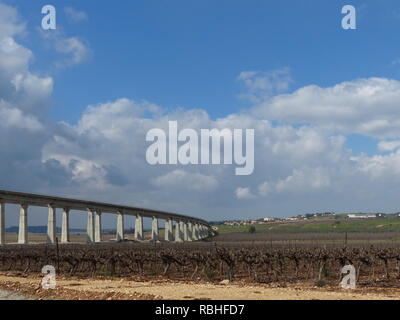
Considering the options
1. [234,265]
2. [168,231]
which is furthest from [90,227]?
[234,265]

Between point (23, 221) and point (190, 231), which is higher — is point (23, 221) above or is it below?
above

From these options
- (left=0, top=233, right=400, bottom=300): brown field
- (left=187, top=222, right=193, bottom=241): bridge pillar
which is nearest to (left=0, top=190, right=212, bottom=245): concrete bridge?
(left=187, top=222, right=193, bottom=241): bridge pillar

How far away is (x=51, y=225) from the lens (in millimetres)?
91562

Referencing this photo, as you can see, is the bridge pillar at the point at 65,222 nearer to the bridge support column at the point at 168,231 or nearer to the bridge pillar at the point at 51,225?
the bridge pillar at the point at 51,225

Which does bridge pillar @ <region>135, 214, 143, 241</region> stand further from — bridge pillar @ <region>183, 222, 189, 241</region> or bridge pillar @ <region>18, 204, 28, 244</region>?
bridge pillar @ <region>18, 204, 28, 244</region>

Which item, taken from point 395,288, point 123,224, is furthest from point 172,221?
point 395,288

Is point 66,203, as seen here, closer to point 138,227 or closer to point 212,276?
point 138,227

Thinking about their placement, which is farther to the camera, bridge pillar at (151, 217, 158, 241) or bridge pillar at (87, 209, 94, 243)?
bridge pillar at (151, 217, 158, 241)

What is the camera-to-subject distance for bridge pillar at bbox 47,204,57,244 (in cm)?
9077

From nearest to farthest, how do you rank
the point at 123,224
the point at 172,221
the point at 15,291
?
the point at 15,291 < the point at 123,224 < the point at 172,221

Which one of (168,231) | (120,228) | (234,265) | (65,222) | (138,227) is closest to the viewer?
(234,265)
